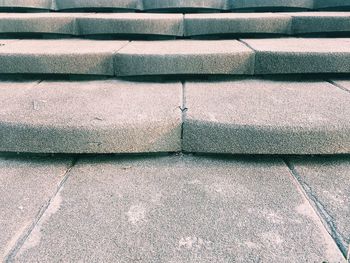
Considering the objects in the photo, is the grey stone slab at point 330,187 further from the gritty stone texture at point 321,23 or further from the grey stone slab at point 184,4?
the grey stone slab at point 184,4

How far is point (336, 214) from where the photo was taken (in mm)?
716

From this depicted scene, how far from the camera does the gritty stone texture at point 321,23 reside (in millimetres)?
1615

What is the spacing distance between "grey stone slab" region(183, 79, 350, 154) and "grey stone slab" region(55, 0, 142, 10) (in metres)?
1.32

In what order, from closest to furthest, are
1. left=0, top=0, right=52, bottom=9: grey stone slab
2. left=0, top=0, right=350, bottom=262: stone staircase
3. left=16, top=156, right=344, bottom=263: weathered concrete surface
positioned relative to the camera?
1. left=16, top=156, right=344, bottom=263: weathered concrete surface
2. left=0, top=0, right=350, bottom=262: stone staircase
3. left=0, top=0, right=52, bottom=9: grey stone slab

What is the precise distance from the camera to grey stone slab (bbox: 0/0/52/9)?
200 centimetres

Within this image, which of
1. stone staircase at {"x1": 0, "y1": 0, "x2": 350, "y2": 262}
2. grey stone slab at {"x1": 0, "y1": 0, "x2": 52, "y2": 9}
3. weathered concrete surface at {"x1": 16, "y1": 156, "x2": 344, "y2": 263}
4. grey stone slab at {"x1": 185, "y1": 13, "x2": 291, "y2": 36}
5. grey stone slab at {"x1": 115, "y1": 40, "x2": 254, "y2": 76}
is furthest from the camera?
grey stone slab at {"x1": 0, "y1": 0, "x2": 52, "y2": 9}

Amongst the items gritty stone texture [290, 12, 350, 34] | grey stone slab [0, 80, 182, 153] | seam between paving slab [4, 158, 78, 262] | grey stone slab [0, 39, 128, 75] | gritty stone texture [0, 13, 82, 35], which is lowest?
seam between paving slab [4, 158, 78, 262]

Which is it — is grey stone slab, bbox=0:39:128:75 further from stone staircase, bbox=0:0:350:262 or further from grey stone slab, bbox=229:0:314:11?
grey stone slab, bbox=229:0:314:11

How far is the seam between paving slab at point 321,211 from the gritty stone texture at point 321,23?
41.4 inches

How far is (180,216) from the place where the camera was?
72 cm

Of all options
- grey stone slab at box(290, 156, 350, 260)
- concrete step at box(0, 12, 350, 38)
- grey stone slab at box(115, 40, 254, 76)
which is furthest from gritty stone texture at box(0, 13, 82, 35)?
grey stone slab at box(290, 156, 350, 260)

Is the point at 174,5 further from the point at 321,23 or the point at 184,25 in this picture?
the point at 321,23

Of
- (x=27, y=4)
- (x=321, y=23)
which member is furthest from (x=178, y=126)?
(x=27, y=4)

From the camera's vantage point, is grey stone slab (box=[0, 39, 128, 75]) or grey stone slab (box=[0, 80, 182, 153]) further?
grey stone slab (box=[0, 39, 128, 75])
